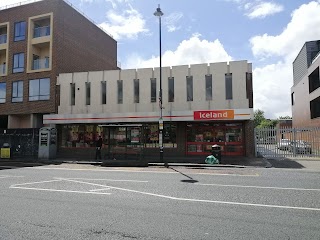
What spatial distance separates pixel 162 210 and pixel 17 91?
26142mm

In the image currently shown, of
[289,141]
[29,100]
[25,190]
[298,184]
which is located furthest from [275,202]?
[29,100]

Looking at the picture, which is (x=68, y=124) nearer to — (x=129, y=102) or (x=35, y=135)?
(x=35, y=135)

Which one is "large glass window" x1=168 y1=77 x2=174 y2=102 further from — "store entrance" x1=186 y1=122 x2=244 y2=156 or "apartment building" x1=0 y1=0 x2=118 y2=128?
"apartment building" x1=0 y1=0 x2=118 y2=128

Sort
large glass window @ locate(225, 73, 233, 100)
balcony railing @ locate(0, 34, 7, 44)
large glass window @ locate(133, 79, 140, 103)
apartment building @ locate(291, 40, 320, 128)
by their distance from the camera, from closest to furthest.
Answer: large glass window @ locate(225, 73, 233, 100)
large glass window @ locate(133, 79, 140, 103)
balcony railing @ locate(0, 34, 7, 44)
apartment building @ locate(291, 40, 320, 128)

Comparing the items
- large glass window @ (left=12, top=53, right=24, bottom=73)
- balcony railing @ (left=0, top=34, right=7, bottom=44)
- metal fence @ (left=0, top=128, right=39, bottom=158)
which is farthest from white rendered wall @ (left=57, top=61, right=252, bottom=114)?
balcony railing @ (left=0, top=34, right=7, bottom=44)

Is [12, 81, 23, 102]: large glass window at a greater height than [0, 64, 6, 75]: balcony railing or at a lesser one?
lesser

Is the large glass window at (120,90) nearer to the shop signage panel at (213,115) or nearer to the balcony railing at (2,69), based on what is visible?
the shop signage panel at (213,115)

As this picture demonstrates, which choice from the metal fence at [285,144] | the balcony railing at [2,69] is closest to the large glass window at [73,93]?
the balcony railing at [2,69]

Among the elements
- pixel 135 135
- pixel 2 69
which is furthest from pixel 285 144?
pixel 2 69

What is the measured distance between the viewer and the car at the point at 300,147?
2036 cm

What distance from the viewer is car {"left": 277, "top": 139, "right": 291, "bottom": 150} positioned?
799 inches

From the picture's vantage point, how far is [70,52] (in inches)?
1121

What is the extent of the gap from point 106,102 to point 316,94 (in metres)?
24.7

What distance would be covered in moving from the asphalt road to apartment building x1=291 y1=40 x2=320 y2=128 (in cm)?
2827
